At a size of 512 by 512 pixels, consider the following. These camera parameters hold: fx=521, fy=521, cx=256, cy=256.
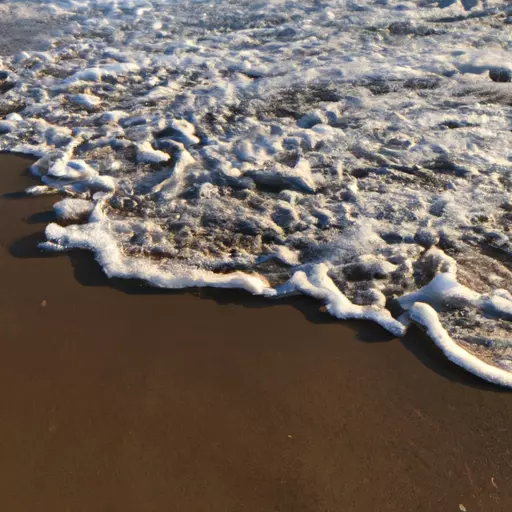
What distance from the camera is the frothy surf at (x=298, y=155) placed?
9.26ft

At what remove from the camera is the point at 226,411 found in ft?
6.99

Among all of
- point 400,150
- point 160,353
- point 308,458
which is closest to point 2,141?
point 160,353

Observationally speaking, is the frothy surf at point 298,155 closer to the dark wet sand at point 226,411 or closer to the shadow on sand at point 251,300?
the shadow on sand at point 251,300

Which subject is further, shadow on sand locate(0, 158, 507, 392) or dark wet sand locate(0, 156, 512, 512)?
shadow on sand locate(0, 158, 507, 392)

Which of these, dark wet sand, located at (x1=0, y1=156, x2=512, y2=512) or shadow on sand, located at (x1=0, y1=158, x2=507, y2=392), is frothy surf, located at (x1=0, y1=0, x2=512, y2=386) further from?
dark wet sand, located at (x1=0, y1=156, x2=512, y2=512)

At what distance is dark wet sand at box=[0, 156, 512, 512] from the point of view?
73.6 inches

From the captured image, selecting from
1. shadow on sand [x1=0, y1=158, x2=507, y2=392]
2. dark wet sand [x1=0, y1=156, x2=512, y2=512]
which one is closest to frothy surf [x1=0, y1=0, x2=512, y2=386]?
shadow on sand [x1=0, y1=158, x2=507, y2=392]

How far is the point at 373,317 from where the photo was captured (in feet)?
8.45

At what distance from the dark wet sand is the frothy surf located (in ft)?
0.66

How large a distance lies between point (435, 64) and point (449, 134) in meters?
1.59

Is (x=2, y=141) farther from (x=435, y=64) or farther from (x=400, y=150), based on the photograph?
(x=435, y=64)

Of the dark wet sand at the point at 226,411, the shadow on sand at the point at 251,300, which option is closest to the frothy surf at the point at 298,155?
the shadow on sand at the point at 251,300

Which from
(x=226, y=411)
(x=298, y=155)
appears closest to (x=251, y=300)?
(x=226, y=411)

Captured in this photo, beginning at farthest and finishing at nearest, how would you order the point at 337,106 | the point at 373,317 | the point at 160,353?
the point at 337,106 → the point at 373,317 → the point at 160,353
